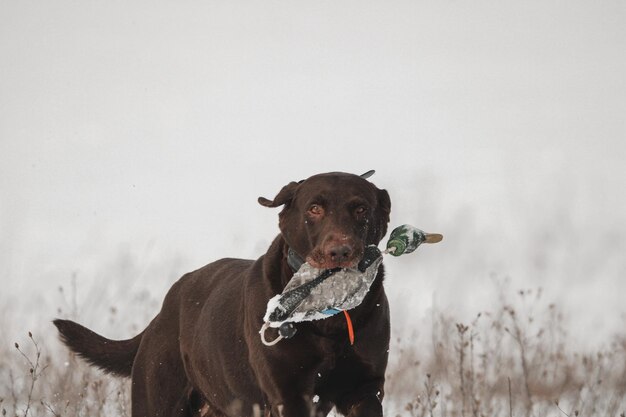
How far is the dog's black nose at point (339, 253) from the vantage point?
3.55 m

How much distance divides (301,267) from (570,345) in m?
5.72

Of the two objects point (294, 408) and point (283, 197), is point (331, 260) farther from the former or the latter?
point (294, 408)

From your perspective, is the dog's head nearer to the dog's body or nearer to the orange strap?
the dog's body

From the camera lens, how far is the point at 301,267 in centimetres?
375

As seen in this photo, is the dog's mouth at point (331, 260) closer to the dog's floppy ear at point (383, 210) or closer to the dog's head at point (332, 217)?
the dog's head at point (332, 217)

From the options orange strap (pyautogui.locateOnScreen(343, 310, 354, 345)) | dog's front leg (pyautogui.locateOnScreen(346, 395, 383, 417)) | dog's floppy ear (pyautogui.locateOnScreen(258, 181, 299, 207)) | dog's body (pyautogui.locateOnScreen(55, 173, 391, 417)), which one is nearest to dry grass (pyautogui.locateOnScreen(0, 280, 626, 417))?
dog's body (pyautogui.locateOnScreen(55, 173, 391, 417))

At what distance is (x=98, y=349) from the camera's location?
17.4ft

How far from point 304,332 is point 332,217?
0.54m

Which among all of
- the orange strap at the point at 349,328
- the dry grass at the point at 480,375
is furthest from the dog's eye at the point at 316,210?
the dry grass at the point at 480,375

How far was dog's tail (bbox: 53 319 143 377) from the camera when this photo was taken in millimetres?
5316

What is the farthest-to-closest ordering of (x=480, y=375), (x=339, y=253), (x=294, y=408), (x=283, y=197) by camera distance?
(x=480, y=375)
(x=283, y=197)
(x=294, y=408)
(x=339, y=253)

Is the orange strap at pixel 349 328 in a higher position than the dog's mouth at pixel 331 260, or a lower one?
lower

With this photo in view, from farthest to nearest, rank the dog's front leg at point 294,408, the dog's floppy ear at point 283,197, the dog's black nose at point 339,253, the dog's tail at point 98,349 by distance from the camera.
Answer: the dog's tail at point 98,349 < the dog's floppy ear at point 283,197 < the dog's front leg at point 294,408 < the dog's black nose at point 339,253

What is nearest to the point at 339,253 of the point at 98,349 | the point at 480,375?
the point at 98,349
